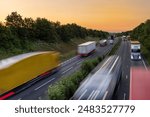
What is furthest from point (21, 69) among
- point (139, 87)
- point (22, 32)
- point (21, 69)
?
point (22, 32)

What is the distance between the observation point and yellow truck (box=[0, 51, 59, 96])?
87.5 ft

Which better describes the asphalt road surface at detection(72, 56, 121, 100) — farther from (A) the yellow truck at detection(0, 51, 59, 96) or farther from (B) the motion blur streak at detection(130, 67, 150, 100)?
(A) the yellow truck at detection(0, 51, 59, 96)

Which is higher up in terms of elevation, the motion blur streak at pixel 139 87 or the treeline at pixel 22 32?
the treeline at pixel 22 32

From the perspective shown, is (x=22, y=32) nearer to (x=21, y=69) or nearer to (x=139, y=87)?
(x=21, y=69)

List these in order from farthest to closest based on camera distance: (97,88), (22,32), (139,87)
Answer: (22,32) < (97,88) < (139,87)

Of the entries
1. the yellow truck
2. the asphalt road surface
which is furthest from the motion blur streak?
the yellow truck

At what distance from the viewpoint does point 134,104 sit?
950 centimetres

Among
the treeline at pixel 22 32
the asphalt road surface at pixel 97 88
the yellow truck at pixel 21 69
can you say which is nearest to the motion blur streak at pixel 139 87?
the asphalt road surface at pixel 97 88

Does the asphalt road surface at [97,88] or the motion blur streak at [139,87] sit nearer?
the motion blur streak at [139,87]

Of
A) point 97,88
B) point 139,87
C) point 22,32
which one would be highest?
point 22,32

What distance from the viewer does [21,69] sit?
96.5 feet

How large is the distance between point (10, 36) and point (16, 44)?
3066 mm

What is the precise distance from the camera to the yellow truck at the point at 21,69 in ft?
87.5

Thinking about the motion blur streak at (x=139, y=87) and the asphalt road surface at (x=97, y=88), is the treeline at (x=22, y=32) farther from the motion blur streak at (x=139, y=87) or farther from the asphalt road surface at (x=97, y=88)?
the motion blur streak at (x=139, y=87)
